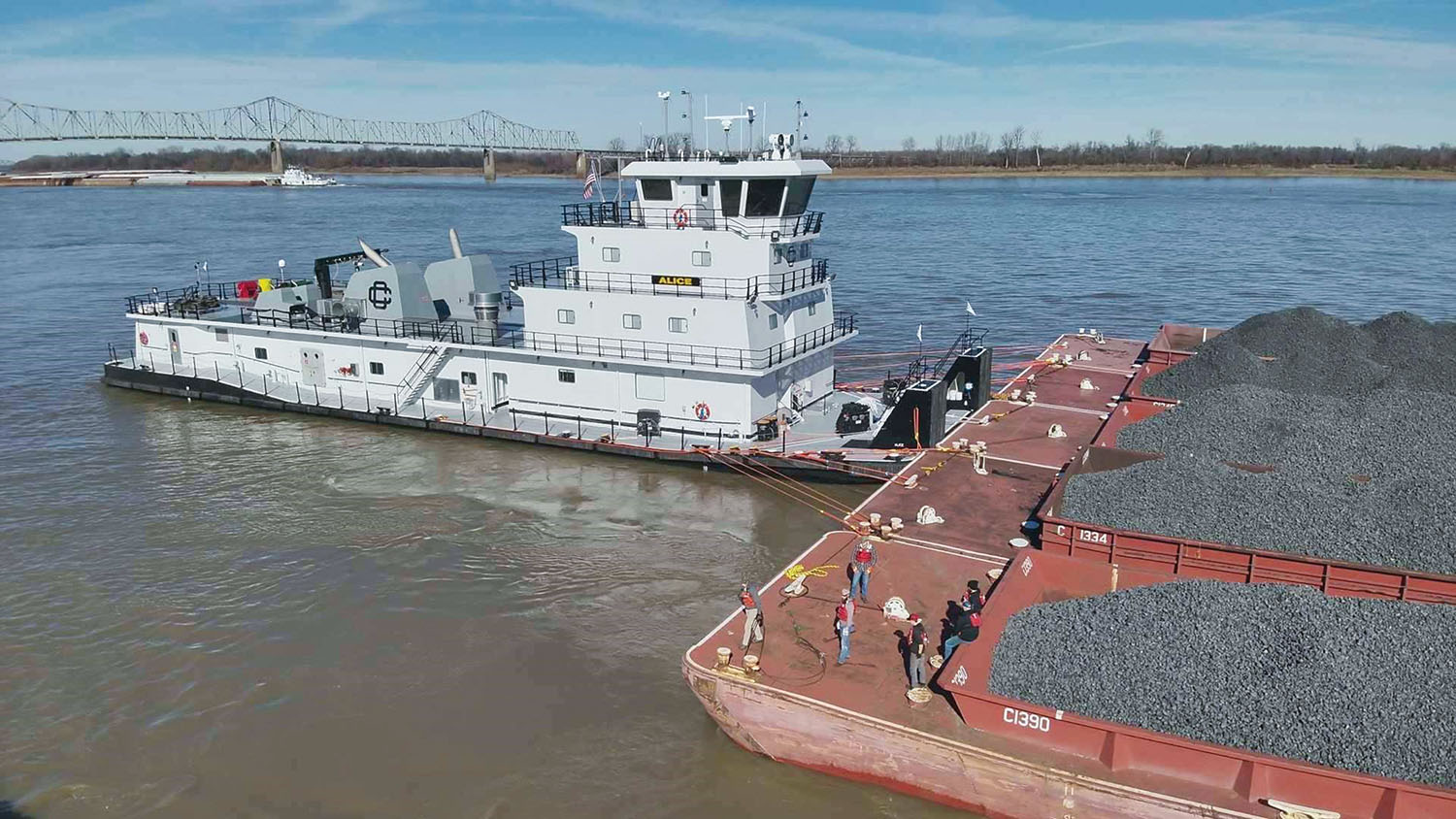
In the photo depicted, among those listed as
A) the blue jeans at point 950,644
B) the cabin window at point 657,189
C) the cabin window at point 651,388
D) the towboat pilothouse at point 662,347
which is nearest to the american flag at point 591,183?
the towboat pilothouse at point 662,347

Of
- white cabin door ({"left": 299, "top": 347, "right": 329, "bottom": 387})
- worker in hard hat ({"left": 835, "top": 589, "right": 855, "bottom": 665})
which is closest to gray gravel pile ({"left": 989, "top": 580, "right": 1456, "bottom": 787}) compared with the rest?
worker in hard hat ({"left": 835, "top": 589, "right": 855, "bottom": 665})

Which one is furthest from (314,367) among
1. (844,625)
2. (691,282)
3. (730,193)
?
(844,625)

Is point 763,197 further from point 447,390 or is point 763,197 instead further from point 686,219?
point 447,390

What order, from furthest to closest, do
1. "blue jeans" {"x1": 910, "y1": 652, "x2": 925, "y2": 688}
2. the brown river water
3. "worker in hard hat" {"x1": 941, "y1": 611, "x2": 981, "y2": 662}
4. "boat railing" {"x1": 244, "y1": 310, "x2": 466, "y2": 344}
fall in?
"boat railing" {"x1": 244, "y1": 310, "x2": 466, "y2": 344} < the brown river water < "worker in hard hat" {"x1": 941, "y1": 611, "x2": 981, "y2": 662} < "blue jeans" {"x1": 910, "y1": 652, "x2": 925, "y2": 688}

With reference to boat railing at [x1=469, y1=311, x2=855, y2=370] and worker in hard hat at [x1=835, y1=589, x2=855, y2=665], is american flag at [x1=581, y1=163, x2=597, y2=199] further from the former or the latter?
worker in hard hat at [x1=835, y1=589, x2=855, y2=665]

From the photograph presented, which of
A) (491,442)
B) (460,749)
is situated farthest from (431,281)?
(460,749)

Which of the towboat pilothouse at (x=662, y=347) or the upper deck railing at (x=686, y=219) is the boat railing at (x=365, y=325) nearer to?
the towboat pilothouse at (x=662, y=347)
